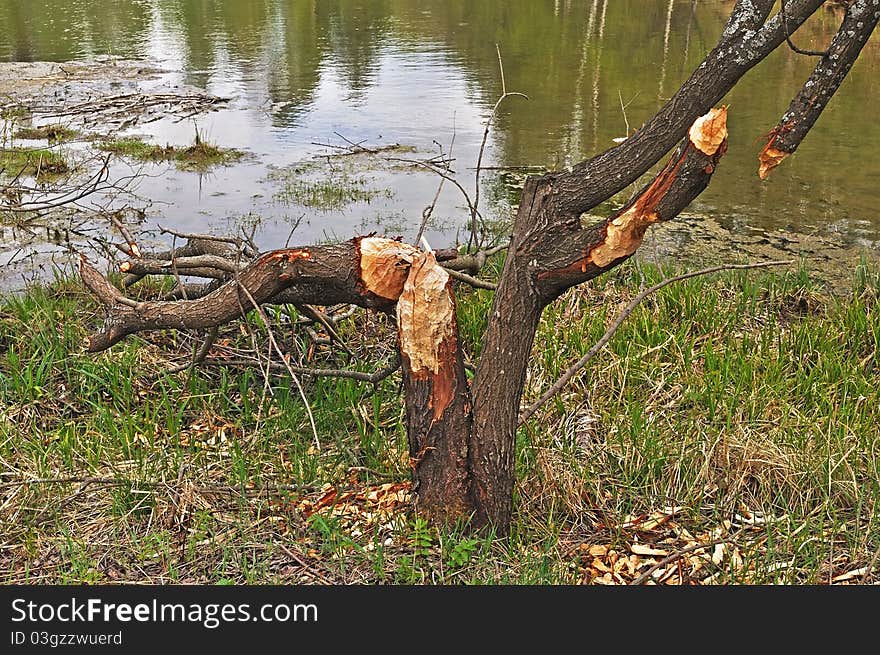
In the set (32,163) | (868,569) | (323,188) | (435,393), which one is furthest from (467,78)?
(868,569)

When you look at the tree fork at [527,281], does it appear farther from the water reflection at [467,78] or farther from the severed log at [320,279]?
the water reflection at [467,78]

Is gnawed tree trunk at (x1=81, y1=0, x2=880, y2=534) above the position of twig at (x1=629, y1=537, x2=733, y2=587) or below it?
above

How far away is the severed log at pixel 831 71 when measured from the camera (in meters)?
2.74

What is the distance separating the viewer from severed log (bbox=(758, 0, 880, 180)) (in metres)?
2.74

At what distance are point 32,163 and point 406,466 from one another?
6673mm

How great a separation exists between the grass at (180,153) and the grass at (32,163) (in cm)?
71

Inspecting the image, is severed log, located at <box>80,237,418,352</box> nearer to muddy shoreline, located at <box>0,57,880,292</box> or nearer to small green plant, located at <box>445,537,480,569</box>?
small green plant, located at <box>445,537,480,569</box>

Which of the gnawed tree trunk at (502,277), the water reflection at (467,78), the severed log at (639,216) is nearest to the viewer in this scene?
the severed log at (639,216)

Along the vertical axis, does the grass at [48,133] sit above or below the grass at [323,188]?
above

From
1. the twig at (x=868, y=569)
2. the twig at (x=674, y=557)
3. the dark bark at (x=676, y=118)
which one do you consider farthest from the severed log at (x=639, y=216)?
the twig at (x=868, y=569)

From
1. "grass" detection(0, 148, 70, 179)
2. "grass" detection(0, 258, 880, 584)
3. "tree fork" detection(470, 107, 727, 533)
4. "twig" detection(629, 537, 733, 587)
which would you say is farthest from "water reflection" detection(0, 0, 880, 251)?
"twig" detection(629, 537, 733, 587)

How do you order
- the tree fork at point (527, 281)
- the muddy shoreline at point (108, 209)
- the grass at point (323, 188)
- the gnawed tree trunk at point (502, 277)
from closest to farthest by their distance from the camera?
the tree fork at point (527, 281), the gnawed tree trunk at point (502, 277), the muddy shoreline at point (108, 209), the grass at point (323, 188)

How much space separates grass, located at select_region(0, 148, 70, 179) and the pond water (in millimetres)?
862

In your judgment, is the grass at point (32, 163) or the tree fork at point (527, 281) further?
the grass at point (32, 163)
